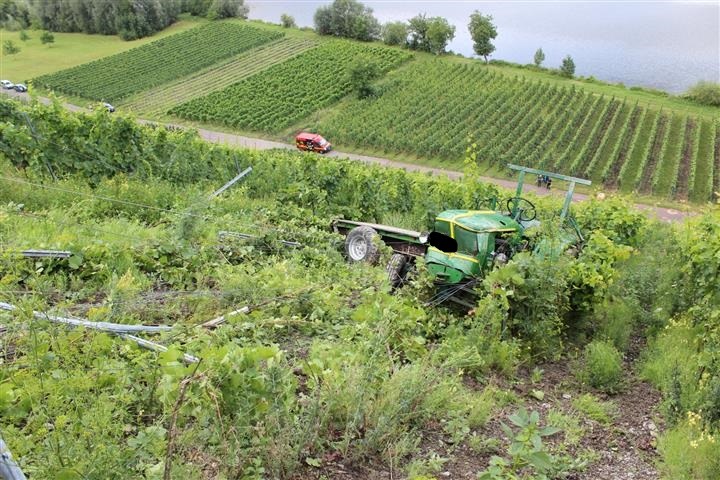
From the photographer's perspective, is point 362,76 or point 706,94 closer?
point 706,94

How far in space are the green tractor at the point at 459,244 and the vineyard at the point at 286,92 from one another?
2713 cm

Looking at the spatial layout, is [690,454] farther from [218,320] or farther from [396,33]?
[396,33]

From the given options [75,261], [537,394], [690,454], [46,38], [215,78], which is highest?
[46,38]

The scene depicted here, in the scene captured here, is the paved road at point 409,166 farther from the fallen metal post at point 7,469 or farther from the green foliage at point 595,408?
the fallen metal post at point 7,469

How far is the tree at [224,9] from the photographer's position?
56.1m

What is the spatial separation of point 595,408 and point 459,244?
2734 mm

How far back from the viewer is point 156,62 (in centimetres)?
4669

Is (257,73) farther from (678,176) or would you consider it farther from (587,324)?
(587,324)

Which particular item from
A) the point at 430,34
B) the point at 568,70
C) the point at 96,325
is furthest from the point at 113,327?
the point at 430,34

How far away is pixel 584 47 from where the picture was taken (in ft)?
191

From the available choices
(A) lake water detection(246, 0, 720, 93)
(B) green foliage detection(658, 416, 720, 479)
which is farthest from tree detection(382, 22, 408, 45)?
(B) green foliage detection(658, 416, 720, 479)

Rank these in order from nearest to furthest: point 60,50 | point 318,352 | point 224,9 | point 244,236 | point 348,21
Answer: point 318,352
point 244,236
point 348,21
point 60,50
point 224,9

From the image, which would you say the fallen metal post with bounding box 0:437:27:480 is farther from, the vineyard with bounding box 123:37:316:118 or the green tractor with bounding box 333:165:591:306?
the vineyard with bounding box 123:37:316:118

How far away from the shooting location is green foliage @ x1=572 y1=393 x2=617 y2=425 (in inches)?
206
